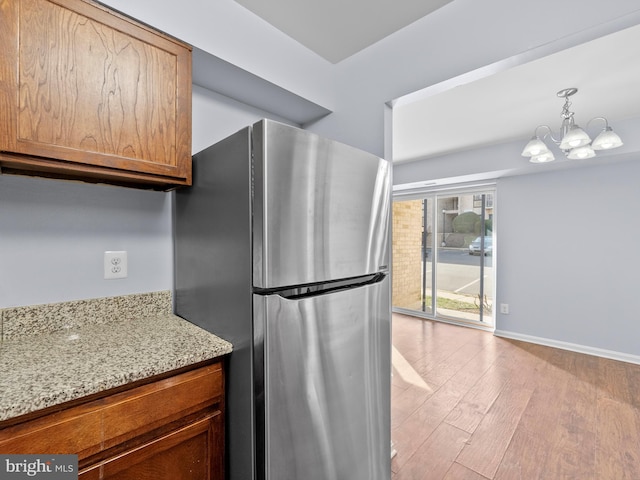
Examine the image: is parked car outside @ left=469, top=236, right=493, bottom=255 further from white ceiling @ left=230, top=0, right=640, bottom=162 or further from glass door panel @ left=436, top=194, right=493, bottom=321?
white ceiling @ left=230, top=0, right=640, bottom=162

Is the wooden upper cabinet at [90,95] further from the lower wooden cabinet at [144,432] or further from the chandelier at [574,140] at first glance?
the chandelier at [574,140]

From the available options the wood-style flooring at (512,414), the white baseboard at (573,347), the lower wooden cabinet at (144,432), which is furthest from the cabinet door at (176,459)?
the white baseboard at (573,347)

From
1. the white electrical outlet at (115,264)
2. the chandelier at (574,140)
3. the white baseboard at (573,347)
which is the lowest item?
the white baseboard at (573,347)

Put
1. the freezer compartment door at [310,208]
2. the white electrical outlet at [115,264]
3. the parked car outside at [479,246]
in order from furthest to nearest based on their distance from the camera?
the parked car outside at [479,246] → the white electrical outlet at [115,264] → the freezer compartment door at [310,208]

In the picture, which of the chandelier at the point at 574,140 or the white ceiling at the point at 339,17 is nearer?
the white ceiling at the point at 339,17

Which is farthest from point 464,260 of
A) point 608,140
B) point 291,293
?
point 291,293

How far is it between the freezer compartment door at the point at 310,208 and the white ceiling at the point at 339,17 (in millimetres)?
788

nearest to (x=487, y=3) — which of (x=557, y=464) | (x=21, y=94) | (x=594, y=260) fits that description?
(x=21, y=94)

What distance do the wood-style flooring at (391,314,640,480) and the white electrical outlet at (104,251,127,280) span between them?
1743 millimetres

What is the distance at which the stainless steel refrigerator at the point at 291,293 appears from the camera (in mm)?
962

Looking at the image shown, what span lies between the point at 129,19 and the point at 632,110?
3.79 metres

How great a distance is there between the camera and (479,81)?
7.13ft

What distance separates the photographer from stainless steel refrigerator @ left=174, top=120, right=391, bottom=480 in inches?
37.9

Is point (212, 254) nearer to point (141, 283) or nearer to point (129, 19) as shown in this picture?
point (141, 283)
